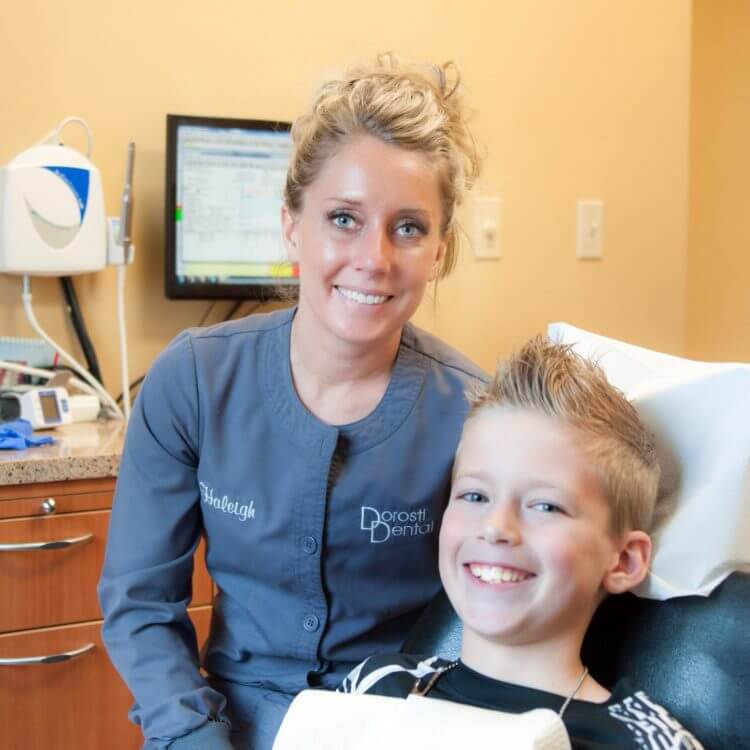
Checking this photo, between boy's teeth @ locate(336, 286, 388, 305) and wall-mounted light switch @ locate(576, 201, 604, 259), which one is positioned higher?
wall-mounted light switch @ locate(576, 201, 604, 259)

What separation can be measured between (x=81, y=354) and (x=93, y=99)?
54 cm

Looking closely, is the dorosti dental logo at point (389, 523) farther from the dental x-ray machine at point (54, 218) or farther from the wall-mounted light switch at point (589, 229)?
the wall-mounted light switch at point (589, 229)

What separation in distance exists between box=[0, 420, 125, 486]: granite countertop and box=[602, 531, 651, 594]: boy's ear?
0.99m

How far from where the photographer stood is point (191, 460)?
1378mm

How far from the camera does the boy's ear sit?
3.58ft

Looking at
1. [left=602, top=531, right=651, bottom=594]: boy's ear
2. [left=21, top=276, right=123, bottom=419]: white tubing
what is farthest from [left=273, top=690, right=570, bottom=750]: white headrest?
Answer: [left=21, top=276, right=123, bottom=419]: white tubing

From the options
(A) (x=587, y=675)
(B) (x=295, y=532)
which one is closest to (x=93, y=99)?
(B) (x=295, y=532)

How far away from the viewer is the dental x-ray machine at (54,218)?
2061mm

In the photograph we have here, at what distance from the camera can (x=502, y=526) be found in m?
1.05

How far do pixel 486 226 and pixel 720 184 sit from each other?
3.25 ft

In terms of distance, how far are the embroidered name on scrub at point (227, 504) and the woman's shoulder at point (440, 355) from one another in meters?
0.31

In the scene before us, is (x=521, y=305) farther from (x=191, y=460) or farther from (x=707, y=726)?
(x=707, y=726)

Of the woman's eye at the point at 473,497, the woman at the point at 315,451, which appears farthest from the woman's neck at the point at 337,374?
the woman's eye at the point at 473,497

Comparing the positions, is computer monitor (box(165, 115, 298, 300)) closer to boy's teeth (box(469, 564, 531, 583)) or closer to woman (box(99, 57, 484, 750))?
woman (box(99, 57, 484, 750))
